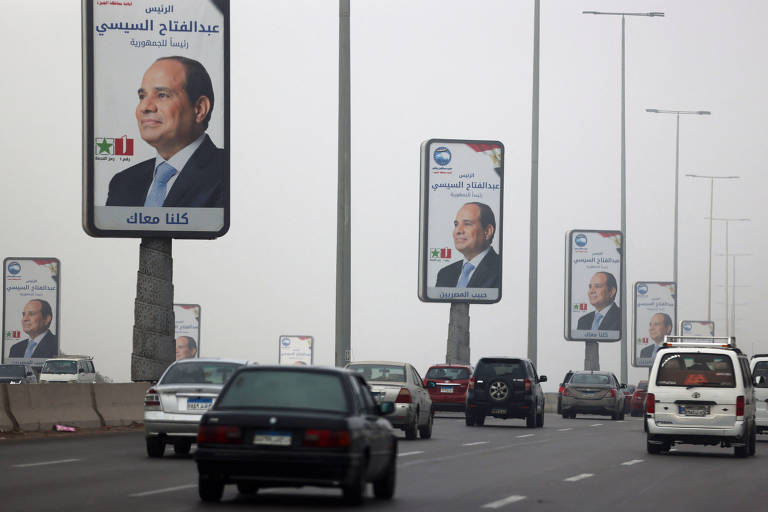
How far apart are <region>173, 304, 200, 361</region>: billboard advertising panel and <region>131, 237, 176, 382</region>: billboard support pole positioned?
51.9 m

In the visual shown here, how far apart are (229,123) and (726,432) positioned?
16.7 meters

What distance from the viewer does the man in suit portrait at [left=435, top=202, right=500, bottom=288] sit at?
61188 millimetres

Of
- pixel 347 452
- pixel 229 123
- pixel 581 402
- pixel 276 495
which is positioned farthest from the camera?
pixel 581 402

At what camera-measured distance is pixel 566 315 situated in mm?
77875

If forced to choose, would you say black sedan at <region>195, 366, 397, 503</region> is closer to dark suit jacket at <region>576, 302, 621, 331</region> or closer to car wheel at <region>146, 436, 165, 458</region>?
car wheel at <region>146, 436, 165, 458</region>

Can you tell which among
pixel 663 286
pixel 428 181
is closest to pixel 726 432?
pixel 428 181

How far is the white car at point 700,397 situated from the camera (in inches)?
1043

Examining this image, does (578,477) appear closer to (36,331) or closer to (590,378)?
(590,378)

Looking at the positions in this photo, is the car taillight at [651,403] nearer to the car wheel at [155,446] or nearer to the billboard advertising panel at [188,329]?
the car wheel at [155,446]

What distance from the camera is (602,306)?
77.4 metres

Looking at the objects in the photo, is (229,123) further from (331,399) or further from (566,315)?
(566,315)

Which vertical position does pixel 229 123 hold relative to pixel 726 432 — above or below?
above

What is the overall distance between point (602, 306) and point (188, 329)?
2643cm

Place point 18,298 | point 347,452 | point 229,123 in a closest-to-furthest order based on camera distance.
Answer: point 347,452, point 229,123, point 18,298
